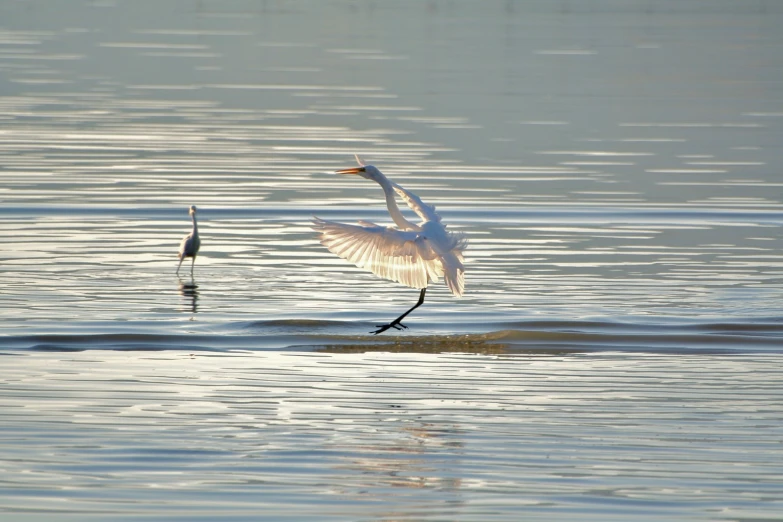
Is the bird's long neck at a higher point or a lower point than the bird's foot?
higher

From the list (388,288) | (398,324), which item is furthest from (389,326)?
(388,288)

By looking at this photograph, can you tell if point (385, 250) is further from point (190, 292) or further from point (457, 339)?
point (190, 292)

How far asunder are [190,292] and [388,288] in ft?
Answer: 6.94

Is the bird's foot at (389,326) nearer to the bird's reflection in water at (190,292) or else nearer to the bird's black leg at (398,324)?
the bird's black leg at (398,324)

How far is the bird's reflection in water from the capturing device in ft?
45.1

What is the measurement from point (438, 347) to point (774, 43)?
4156 cm

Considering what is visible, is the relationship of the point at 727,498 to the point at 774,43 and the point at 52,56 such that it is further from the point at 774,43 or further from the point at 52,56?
the point at 774,43

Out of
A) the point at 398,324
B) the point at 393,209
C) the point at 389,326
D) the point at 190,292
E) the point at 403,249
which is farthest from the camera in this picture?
the point at 190,292

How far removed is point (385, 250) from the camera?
12.5m

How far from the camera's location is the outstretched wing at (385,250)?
1222 cm

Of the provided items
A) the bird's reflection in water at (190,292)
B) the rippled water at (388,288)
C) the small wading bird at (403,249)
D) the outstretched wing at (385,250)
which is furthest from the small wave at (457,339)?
the bird's reflection in water at (190,292)

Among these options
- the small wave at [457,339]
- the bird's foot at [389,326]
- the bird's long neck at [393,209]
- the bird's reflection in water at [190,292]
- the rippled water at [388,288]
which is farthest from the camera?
the bird's reflection in water at [190,292]

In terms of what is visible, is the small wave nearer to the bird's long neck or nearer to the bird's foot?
the bird's foot

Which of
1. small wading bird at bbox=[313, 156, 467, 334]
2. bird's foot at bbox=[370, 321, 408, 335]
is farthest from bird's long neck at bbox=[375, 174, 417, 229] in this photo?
bird's foot at bbox=[370, 321, 408, 335]
